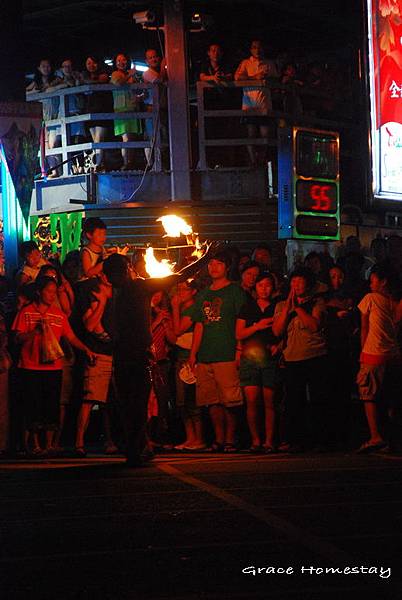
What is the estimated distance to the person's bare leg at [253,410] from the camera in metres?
13.0

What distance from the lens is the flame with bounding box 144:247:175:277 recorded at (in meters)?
12.1

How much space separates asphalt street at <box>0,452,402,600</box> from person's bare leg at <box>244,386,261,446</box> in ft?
5.38

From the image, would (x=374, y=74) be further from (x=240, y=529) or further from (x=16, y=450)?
(x=240, y=529)

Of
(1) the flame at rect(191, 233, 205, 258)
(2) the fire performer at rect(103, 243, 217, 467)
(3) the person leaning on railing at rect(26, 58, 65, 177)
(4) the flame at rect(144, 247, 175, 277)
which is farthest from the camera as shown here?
(3) the person leaning on railing at rect(26, 58, 65, 177)

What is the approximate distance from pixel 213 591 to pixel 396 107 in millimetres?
16582

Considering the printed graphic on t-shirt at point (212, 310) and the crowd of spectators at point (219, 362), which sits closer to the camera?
the crowd of spectators at point (219, 362)

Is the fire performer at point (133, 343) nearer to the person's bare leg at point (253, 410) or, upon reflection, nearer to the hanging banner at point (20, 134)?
the person's bare leg at point (253, 410)

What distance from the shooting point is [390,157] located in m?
21.8

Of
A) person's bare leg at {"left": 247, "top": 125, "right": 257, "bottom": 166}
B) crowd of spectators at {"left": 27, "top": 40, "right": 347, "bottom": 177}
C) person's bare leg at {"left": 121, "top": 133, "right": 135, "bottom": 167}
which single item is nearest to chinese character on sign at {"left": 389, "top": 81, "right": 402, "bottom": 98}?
crowd of spectators at {"left": 27, "top": 40, "right": 347, "bottom": 177}

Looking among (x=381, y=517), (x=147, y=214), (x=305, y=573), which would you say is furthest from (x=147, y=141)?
(x=305, y=573)

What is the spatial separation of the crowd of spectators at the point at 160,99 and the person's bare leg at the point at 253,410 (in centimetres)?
858

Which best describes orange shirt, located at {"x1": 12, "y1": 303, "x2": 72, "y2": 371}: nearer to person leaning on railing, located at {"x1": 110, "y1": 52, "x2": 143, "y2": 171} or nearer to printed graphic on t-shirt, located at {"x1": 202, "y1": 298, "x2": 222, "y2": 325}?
printed graphic on t-shirt, located at {"x1": 202, "y1": 298, "x2": 222, "y2": 325}

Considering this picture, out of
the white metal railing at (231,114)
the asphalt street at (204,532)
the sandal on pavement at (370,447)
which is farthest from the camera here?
the white metal railing at (231,114)

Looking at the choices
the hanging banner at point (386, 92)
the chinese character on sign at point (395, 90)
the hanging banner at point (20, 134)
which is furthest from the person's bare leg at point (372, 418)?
the chinese character on sign at point (395, 90)
